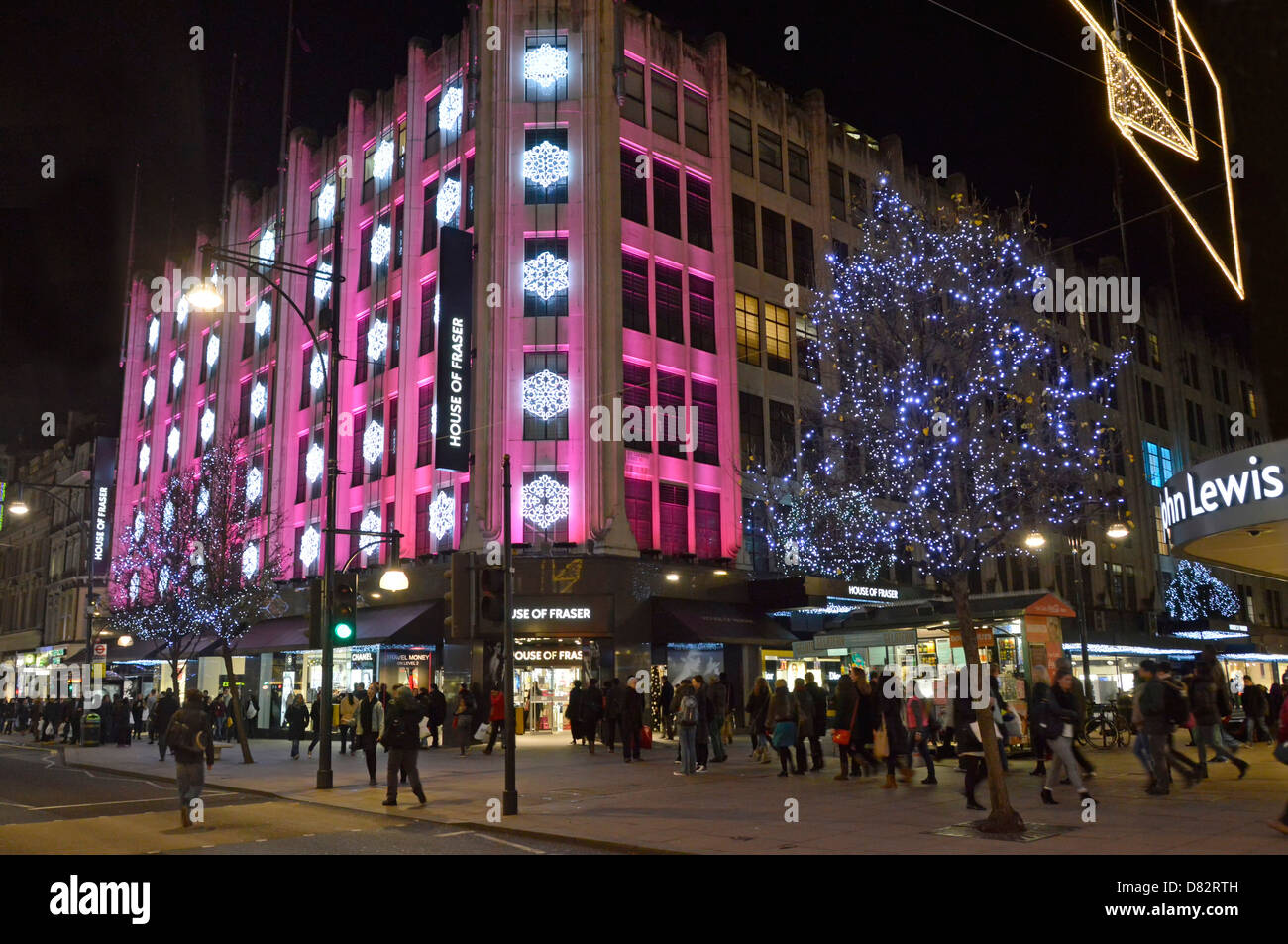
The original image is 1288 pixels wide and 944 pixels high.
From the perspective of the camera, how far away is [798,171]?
39.2 m

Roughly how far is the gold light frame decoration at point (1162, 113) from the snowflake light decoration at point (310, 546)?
1221 inches

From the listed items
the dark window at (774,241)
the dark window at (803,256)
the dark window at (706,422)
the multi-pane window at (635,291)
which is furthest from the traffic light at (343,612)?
the dark window at (803,256)

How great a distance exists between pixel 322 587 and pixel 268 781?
3.89m

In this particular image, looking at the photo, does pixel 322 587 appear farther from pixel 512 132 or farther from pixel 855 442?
pixel 512 132

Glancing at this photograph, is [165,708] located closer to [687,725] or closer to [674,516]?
[687,725]

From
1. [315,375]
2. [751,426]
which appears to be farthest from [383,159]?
[751,426]

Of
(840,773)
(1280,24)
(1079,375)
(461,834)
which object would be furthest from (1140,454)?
(461,834)

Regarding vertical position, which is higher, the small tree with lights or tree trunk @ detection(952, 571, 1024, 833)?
the small tree with lights

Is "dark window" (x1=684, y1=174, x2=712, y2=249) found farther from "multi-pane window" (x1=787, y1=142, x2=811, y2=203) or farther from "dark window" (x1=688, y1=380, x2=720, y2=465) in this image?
"dark window" (x1=688, y1=380, x2=720, y2=465)

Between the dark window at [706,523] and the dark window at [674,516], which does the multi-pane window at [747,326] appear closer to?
the dark window at [706,523]

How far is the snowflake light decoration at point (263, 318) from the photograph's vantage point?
141 ft

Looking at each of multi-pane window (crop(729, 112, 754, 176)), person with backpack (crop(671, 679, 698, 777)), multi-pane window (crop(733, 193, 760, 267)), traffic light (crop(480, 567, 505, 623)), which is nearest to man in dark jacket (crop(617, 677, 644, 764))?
person with backpack (crop(671, 679, 698, 777))

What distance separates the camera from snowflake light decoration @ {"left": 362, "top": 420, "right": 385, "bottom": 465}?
35.3 meters

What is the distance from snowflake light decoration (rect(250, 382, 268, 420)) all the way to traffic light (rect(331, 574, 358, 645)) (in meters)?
27.1
